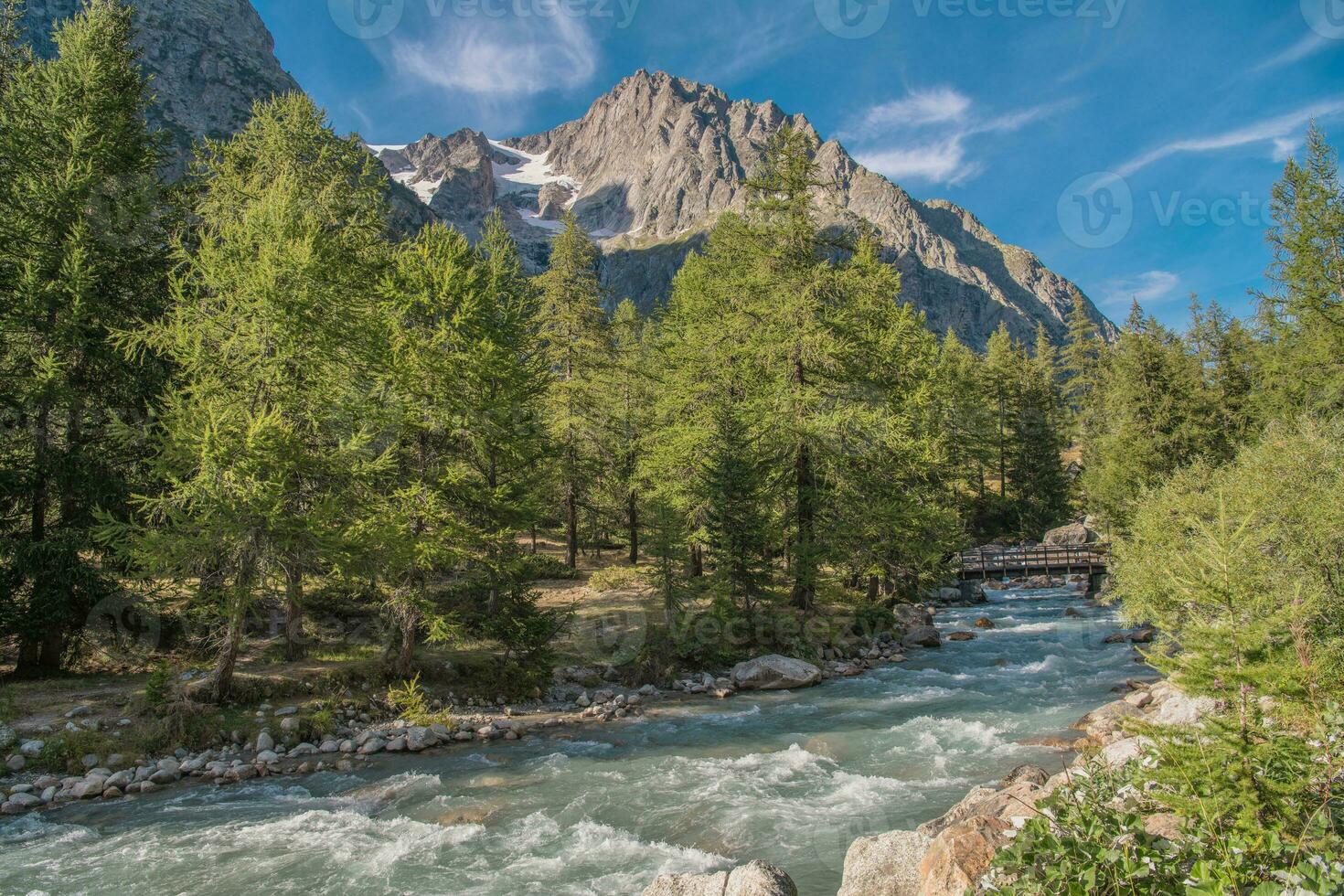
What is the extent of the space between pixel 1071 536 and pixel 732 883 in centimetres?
4339

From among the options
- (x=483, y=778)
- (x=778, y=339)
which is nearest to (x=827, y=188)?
(x=778, y=339)

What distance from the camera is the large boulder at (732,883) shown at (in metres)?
6.32

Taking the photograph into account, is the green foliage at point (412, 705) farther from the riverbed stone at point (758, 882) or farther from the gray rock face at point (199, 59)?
the gray rock face at point (199, 59)

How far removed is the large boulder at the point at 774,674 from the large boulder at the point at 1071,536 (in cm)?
3099

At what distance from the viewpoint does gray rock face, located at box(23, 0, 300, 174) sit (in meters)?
129

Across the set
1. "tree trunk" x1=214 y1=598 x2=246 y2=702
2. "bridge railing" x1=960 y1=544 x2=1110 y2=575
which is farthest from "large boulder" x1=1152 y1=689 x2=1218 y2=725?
"bridge railing" x1=960 y1=544 x2=1110 y2=575

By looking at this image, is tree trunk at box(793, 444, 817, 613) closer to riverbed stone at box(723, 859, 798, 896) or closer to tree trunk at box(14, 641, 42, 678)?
riverbed stone at box(723, 859, 798, 896)

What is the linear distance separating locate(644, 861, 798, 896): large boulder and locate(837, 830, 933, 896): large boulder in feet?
2.11

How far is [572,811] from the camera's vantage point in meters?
10.2

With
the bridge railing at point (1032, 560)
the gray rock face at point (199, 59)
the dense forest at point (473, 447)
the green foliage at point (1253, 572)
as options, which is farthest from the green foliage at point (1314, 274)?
the gray rock face at point (199, 59)

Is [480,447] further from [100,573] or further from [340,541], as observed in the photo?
[100,573]

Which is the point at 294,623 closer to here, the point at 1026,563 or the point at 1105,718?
the point at 1105,718

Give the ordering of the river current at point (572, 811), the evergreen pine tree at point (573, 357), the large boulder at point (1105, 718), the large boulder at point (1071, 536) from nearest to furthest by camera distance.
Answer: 1. the river current at point (572, 811)
2. the large boulder at point (1105, 718)
3. the evergreen pine tree at point (573, 357)
4. the large boulder at point (1071, 536)

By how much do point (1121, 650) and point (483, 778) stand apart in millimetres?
20184
